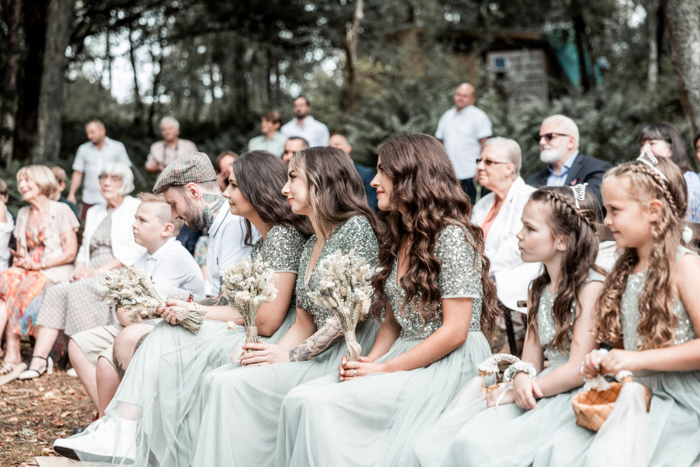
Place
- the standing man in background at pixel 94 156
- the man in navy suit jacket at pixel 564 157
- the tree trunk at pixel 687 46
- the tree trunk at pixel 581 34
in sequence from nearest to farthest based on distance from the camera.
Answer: the man in navy suit jacket at pixel 564 157, the tree trunk at pixel 687 46, the standing man in background at pixel 94 156, the tree trunk at pixel 581 34

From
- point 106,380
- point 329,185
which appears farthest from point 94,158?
point 329,185

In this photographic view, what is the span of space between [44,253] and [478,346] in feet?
15.4

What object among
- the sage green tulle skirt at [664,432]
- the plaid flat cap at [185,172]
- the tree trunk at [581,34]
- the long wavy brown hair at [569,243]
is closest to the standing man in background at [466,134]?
the plaid flat cap at [185,172]

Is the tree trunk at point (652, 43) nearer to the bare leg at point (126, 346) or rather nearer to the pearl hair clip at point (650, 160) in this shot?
the pearl hair clip at point (650, 160)

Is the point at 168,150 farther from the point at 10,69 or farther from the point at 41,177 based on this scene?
the point at 10,69

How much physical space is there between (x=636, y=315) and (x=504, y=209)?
8.65 feet

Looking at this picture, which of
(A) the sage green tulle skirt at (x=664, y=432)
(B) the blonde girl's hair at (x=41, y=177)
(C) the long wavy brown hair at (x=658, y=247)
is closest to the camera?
(A) the sage green tulle skirt at (x=664, y=432)

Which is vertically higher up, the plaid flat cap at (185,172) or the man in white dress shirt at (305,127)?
the man in white dress shirt at (305,127)

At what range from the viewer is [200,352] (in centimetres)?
349

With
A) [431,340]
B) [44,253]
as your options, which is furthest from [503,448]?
[44,253]

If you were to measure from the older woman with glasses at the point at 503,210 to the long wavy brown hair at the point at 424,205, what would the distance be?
1.81 metres

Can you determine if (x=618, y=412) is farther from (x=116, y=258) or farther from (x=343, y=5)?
(x=343, y=5)

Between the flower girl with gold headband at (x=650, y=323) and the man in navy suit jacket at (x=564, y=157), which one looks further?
the man in navy suit jacket at (x=564, y=157)

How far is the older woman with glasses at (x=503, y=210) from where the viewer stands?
4734mm
